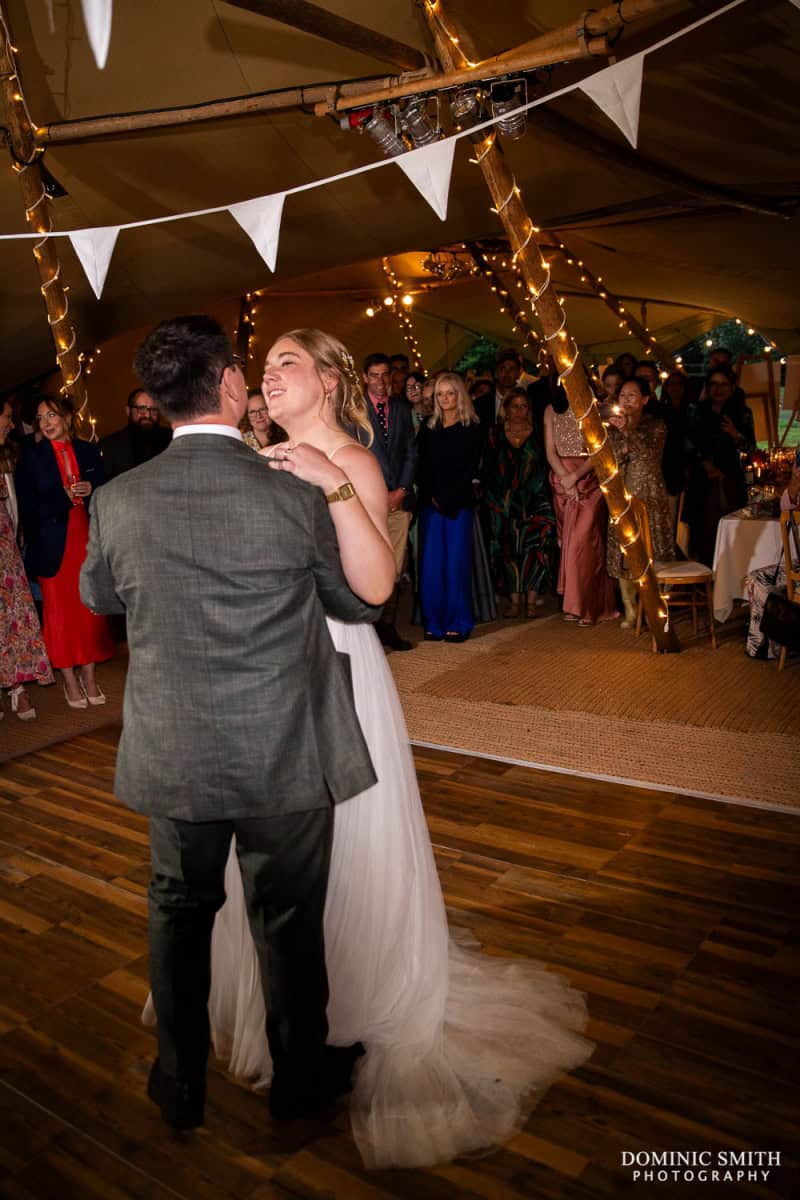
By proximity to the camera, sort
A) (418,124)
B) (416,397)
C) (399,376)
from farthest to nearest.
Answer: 1. (399,376)
2. (416,397)
3. (418,124)

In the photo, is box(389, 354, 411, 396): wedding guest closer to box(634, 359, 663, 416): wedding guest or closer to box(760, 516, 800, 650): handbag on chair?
box(634, 359, 663, 416): wedding guest

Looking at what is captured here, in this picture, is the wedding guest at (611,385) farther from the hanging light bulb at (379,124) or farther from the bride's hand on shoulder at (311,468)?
the bride's hand on shoulder at (311,468)

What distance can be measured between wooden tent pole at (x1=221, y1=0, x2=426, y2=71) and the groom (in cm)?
408

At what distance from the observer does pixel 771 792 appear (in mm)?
3314

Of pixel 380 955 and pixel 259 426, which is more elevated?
pixel 259 426

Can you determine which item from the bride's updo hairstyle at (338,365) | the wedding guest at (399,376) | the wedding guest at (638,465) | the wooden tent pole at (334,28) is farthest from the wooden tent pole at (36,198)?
the wedding guest at (399,376)

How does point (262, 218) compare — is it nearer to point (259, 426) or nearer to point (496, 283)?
point (259, 426)

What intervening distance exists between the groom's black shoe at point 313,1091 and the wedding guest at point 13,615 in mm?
3281

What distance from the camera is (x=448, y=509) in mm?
5922

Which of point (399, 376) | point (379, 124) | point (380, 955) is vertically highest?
point (379, 124)

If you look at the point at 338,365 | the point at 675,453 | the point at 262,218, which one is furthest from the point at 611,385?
the point at 338,365

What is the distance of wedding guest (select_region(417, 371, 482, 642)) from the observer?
582 cm

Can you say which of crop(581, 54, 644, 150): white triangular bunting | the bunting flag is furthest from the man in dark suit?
the bunting flag

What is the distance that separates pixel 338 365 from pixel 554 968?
1.54 m
